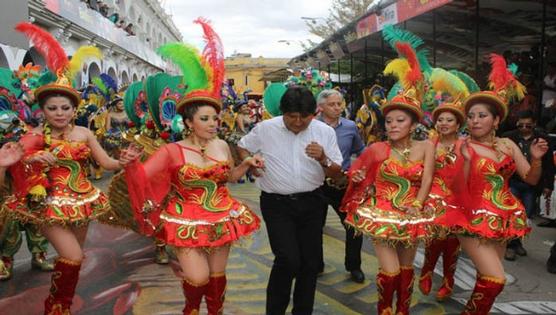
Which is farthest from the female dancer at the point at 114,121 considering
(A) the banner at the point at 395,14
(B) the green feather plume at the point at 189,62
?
(B) the green feather plume at the point at 189,62

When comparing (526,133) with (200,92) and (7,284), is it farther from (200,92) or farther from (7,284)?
(7,284)

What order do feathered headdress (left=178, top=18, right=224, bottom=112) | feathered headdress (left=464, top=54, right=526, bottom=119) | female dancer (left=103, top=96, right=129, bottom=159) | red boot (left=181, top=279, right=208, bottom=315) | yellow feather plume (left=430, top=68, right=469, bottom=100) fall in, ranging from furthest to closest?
1. female dancer (left=103, top=96, right=129, bottom=159)
2. yellow feather plume (left=430, top=68, right=469, bottom=100)
3. feathered headdress (left=464, top=54, right=526, bottom=119)
4. feathered headdress (left=178, top=18, right=224, bottom=112)
5. red boot (left=181, top=279, right=208, bottom=315)

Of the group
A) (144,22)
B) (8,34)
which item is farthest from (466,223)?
(144,22)

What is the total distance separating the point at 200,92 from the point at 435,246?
2.52m

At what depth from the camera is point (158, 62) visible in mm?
38312

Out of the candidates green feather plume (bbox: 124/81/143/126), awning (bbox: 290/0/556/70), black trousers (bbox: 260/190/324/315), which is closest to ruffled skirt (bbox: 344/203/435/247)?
black trousers (bbox: 260/190/324/315)

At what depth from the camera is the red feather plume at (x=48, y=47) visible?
4.16m

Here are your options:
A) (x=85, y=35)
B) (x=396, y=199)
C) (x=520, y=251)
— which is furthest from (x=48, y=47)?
(x=85, y=35)

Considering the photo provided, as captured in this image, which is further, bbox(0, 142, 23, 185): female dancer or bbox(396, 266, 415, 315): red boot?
bbox(396, 266, 415, 315): red boot

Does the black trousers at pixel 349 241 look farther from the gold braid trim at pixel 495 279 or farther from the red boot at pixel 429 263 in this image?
the gold braid trim at pixel 495 279

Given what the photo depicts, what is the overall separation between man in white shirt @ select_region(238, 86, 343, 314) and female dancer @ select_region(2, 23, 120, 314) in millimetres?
1174

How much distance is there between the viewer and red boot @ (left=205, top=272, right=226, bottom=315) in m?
3.44

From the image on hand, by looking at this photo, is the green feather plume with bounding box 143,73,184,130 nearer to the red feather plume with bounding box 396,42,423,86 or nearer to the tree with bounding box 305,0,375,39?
the red feather plume with bounding box 396,42,423,86

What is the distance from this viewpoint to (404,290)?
12.4 feet
